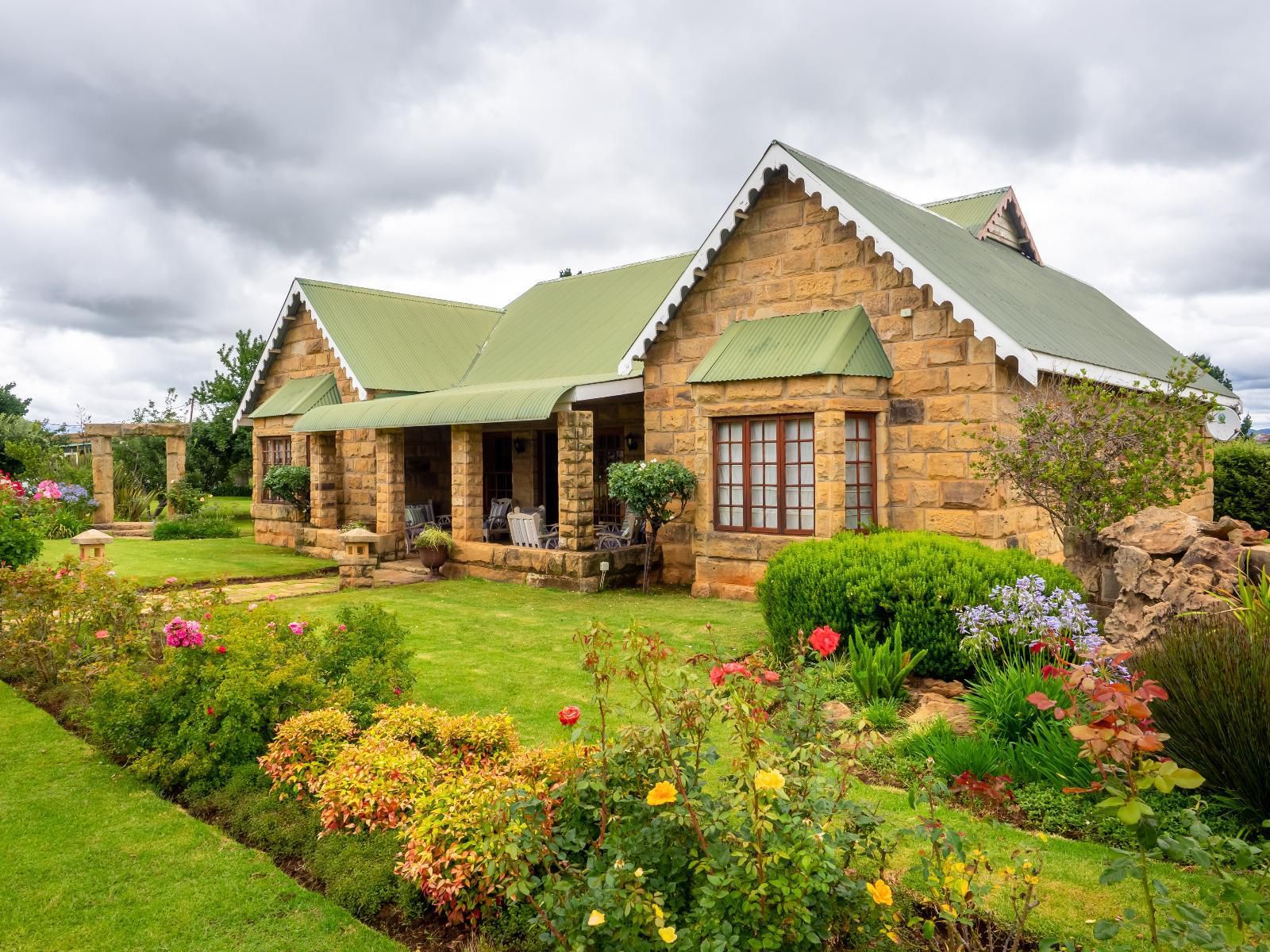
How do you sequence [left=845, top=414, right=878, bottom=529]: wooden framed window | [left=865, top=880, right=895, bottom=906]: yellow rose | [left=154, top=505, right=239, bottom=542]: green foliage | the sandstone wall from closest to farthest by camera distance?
[left=865, top=880, right=895, bottom=906]: yellow rose, the sandstone wall, [left=845, top=414, right=878, bottom=529]: wooden framed window, [left=154, top=505, right=239, bottom=542]: green foliage

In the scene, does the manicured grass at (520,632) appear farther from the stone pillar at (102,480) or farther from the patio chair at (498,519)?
the stone pillar at (102,480)

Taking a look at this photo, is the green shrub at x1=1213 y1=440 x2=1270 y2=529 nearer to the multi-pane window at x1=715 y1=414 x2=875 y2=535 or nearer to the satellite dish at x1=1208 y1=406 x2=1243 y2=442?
the satellite dish at x1=1208 y1=406 x2=1243 y2=442

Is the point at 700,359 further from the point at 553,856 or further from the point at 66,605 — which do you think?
the point at 553,856

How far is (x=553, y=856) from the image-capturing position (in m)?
3.59

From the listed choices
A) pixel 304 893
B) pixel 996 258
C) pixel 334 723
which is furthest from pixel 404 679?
pixel 996 258

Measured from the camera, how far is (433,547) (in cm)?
1502

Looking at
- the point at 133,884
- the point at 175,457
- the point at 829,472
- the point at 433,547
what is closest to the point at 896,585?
the point at 829,472

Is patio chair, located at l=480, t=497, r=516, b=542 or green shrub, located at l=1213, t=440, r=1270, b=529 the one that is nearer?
patio chair, located at l=480, t=497, r=516, b=542

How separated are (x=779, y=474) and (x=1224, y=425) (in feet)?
31.8

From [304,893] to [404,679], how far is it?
2.50 metres

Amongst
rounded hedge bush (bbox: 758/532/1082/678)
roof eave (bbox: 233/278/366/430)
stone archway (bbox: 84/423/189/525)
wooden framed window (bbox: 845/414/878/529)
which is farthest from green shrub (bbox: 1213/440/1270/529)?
stone archway (bbox: 84/423/189/525)

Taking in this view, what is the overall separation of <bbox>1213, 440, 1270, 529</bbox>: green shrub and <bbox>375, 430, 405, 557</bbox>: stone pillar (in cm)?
1865

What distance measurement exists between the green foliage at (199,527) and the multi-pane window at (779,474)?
1519 centimetres

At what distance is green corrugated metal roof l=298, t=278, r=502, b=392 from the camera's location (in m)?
19.1
